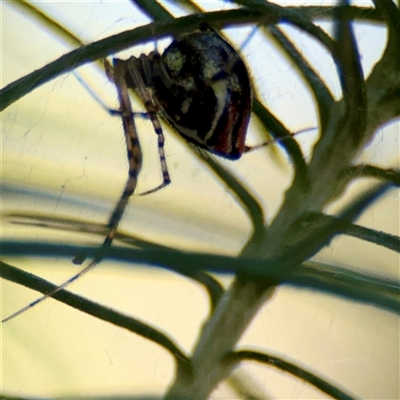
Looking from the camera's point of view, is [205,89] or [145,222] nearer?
[205,89]

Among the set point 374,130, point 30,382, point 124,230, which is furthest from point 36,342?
point 374,130

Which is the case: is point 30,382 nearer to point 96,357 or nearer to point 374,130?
point 96,357

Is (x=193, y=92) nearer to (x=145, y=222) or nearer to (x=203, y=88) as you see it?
(x=203, y=88)

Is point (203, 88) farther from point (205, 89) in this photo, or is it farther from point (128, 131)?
point (128, 131)

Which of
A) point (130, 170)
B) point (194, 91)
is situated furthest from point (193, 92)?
point (130, 170)
